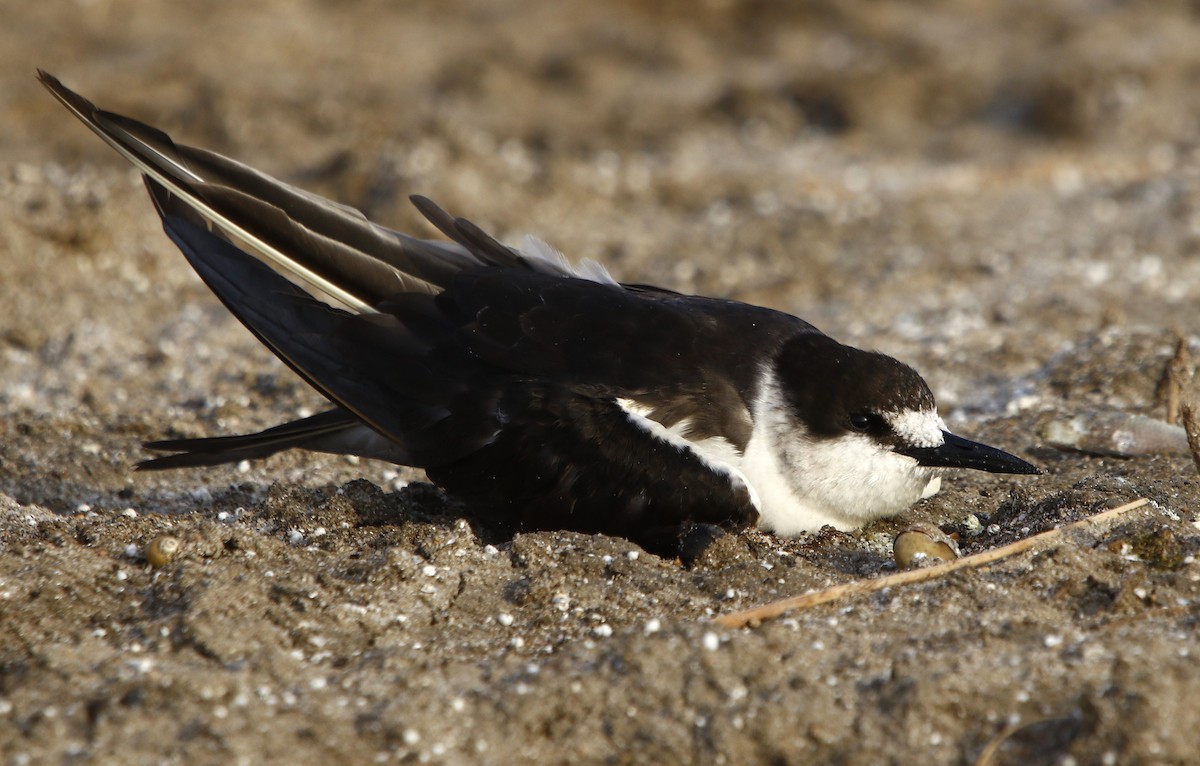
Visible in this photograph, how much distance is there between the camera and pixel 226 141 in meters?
8.76

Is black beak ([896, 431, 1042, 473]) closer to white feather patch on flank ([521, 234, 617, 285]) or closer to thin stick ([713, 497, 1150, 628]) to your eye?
thin stick ([713, 497, 1150, 628])

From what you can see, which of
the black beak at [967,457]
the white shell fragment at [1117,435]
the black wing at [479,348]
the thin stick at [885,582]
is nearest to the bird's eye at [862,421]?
the black beak at [967,457]

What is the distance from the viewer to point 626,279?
7.10m

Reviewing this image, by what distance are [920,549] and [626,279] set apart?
3731mm

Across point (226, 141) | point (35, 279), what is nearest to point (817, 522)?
point (35, 279)

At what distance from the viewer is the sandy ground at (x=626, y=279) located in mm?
2836

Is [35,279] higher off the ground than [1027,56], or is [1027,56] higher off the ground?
[1027,56]

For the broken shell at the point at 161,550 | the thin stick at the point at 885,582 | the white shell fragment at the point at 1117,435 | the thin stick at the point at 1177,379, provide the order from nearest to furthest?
1. the thin stick at the point at 885,582
2. the broken shell at the point at 161,550
3. the white shell fragment at the point at 1117,435
4. the thin stick at the point at 1177,379

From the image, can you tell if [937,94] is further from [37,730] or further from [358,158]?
[37,730]

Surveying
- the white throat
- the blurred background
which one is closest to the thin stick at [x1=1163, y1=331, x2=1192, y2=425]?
the blurred background

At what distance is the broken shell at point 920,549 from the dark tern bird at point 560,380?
1.17 feet

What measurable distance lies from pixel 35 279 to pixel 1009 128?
651 cm

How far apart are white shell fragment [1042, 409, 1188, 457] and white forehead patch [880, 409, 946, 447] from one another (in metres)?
0.92

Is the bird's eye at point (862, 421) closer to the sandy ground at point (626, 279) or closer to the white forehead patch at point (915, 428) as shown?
the white forehead patch at point (915, 428)
